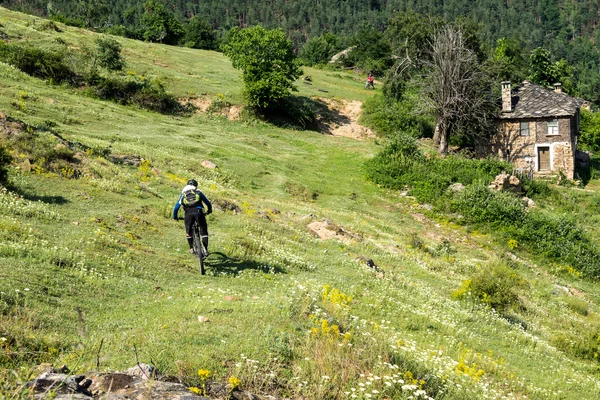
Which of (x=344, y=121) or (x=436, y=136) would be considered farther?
(x=344, y=121)

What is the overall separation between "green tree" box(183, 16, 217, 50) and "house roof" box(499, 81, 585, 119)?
65.2m

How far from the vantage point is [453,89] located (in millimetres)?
44531

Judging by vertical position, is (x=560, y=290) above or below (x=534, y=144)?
below

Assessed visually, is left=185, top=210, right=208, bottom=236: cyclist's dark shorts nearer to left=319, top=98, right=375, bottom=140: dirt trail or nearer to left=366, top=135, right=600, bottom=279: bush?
left=366, top=135, right=600, bottom=279: bush

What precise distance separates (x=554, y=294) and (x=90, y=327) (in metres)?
19.2

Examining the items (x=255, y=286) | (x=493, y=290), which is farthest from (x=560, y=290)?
(x=255, y=286)

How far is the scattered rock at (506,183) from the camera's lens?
3447 centimetres

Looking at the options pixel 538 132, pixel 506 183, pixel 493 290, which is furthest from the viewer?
pixel 538 132

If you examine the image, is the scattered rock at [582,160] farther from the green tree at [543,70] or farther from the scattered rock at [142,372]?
the scattered rock at [142,372]

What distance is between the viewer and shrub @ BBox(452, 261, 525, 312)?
15.8 m

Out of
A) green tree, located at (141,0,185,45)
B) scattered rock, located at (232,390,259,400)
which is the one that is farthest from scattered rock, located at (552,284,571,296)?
green tree, located at (141,0,185,45)

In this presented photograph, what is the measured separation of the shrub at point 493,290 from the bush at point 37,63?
35.2 metres

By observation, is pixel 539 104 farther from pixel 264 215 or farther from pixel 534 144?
pixel 264 215

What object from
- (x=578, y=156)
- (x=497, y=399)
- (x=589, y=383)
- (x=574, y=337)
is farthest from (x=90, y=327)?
(x=578, y=156)
